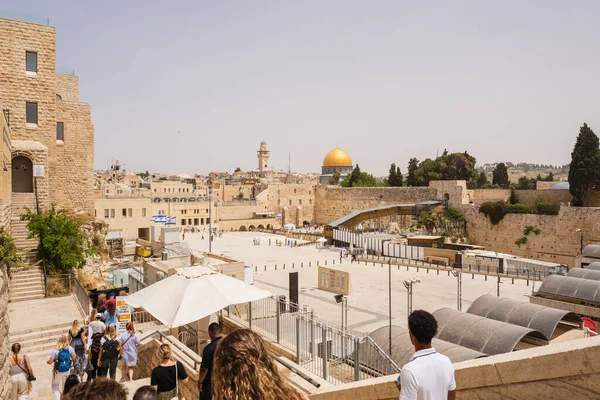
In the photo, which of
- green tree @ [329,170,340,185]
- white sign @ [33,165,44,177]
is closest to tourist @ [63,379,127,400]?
white sign @ [33,165,44,177]

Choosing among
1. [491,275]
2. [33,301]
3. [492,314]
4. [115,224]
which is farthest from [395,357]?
[115,224]

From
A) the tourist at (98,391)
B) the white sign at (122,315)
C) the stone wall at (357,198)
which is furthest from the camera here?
the stone wall at (357,198)

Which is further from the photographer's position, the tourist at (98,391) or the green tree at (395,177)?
the green tree at (395,177)

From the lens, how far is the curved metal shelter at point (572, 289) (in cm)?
1191

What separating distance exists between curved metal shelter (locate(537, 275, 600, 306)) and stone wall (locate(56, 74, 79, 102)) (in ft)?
75.8

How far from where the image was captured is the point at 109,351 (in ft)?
21.2

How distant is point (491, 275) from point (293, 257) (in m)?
13.5

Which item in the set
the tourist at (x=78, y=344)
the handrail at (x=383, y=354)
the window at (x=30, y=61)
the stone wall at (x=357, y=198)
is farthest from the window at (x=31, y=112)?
the stone wall at (x=357, y=198)

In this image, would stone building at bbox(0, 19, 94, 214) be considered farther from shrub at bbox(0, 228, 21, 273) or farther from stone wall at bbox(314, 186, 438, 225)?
stone wall at bbox(314, 186, 438, 225)

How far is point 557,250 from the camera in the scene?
110 feet

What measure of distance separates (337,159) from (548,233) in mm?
52594

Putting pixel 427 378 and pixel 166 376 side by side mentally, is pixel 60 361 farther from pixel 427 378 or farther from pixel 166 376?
pixel 427 378

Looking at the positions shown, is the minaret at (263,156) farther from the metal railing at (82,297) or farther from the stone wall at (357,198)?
the metal railing at (82,297)

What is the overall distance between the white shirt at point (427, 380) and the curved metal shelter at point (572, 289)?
11.5 meters
